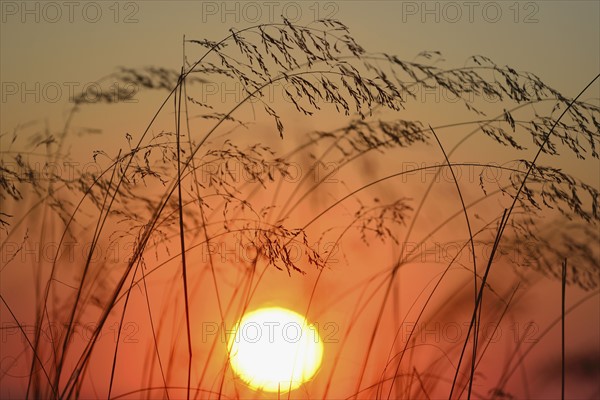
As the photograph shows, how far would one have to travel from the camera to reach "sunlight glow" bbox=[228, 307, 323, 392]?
5.76ft

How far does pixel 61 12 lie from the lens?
202cm

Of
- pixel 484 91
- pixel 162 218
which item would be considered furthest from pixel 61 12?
pixel 484 91

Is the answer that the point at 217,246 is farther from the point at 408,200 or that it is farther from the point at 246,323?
the point at 408,200

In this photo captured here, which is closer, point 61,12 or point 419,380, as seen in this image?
point 419,380

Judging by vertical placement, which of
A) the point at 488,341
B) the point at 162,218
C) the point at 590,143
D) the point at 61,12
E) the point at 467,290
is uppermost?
the point at 61,12

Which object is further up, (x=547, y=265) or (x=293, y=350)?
(x=547, y=265)

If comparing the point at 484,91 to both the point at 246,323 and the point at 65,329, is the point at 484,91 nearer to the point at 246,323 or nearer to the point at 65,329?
the point at 246,323

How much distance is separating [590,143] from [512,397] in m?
0.68

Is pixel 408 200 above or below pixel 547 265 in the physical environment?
above

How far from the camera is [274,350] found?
178 cm

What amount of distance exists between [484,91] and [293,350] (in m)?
0.81

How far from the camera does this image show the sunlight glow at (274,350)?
1757 mm

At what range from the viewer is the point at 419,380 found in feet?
5.85

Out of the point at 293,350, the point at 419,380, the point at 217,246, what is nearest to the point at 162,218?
the point at 217,246
